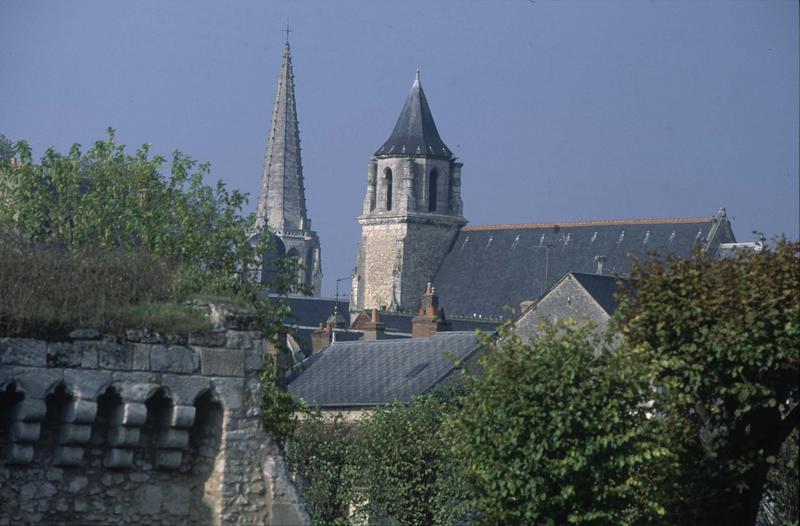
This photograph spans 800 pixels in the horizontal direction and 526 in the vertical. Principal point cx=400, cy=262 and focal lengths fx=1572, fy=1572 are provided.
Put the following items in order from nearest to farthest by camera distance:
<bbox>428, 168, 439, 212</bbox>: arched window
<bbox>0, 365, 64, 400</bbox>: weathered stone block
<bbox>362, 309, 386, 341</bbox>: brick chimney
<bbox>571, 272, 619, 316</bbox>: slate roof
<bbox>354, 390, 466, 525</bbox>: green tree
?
<bbox>0, 365, 64, 400</bbox>: weathered stone block → <bbox>354, 390, 466, 525</bbox>: green tree → <bbox>571, 272, 619, 316</bbox>: slate roof → <bbox>362, 309, 386, 341</bbox>: brick chimney → <bbox>428, 168, 439, 212</bbox>: arched window

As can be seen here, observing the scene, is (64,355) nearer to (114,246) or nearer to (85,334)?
(85,334)

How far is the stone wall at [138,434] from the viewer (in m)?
12.5

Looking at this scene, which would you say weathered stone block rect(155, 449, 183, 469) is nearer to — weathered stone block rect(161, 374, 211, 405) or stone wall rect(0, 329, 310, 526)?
stone wall rect(0, 329, 310, 526)

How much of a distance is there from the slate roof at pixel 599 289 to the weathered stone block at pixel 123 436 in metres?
36.0

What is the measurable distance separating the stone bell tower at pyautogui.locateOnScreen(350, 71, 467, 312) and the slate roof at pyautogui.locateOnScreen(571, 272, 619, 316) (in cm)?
6287

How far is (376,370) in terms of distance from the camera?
51875 mm

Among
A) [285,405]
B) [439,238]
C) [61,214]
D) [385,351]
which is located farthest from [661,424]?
[439,238]

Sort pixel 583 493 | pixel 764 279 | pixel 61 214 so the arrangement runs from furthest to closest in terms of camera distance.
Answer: pixel 61 214 < pixel 764 279 < pixel 583 493

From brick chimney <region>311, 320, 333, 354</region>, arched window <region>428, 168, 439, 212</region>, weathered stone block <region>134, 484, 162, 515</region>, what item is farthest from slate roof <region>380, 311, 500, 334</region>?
weathered stone block <region>134, 484, 162, 515</region>

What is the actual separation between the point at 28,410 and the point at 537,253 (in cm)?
9266

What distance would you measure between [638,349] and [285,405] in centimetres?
469

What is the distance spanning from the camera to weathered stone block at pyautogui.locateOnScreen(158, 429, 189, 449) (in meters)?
13.1

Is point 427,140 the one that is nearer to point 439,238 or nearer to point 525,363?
point 439,238

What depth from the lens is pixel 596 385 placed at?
774 inches
